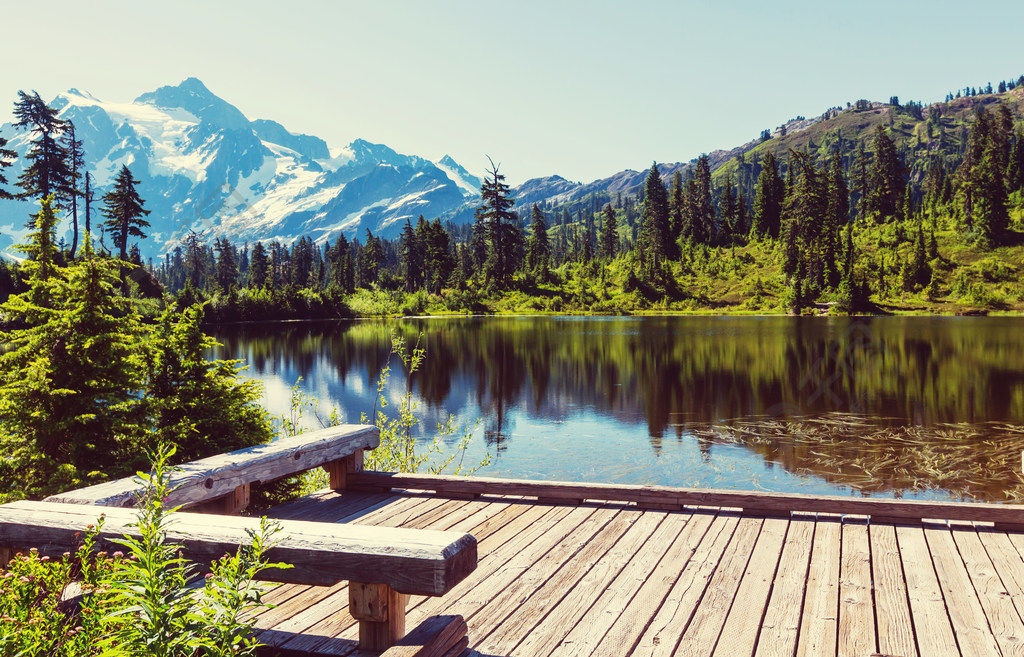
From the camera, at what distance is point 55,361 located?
292 inches

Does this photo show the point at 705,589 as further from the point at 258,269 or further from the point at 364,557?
the point at 258,269

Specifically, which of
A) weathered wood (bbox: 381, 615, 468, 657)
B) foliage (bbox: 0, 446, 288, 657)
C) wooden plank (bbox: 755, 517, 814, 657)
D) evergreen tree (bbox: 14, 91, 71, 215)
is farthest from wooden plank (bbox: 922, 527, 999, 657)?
evergreen tree (bbox: 14, 91, 71, 215)

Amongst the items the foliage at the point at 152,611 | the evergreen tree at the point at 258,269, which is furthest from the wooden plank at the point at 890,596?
the evergreen tree at the point at 258,269

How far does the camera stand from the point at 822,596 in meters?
4.43

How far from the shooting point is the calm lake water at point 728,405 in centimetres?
1382

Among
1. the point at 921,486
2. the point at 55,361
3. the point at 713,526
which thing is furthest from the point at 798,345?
the point at 55,361

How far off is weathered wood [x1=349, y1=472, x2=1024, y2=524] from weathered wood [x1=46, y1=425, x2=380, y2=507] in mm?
512

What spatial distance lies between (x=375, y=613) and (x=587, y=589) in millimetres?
1912

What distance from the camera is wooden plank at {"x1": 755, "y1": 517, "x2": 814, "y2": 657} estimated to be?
12.3 ft

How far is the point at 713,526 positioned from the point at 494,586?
8.02 ft

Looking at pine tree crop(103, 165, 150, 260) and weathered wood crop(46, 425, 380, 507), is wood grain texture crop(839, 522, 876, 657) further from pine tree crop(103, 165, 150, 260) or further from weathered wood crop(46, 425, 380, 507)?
pine tree crop(103, 165, 150, 260)

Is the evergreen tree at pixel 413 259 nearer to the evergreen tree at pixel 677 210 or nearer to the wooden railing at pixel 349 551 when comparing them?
the evergreen tree at pixel 677 210

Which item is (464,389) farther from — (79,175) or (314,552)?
(79,175)

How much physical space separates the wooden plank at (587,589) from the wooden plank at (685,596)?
0.90 feet
